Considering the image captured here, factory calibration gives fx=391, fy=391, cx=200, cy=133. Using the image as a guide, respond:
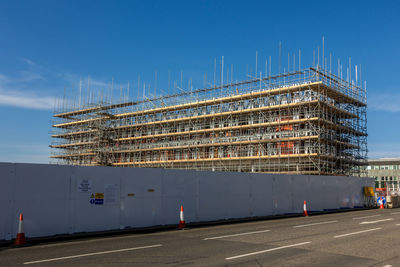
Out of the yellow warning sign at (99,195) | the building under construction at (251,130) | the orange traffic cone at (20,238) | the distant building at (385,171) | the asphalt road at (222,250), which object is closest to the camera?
the asphalt road at (222,250)

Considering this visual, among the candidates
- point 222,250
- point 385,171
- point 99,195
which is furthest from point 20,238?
point 385,171

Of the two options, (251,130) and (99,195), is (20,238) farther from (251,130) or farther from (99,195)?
(251,130)

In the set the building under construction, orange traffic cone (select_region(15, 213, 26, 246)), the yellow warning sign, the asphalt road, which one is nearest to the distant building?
the building under construction

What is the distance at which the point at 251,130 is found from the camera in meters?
48.0

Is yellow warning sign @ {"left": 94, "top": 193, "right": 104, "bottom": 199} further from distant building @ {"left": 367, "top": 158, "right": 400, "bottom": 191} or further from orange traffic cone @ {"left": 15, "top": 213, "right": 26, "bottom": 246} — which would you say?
distant building @ {"left": 367, "top": 158, "right": 400, "bottom": 191}

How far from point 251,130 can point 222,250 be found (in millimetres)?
38177

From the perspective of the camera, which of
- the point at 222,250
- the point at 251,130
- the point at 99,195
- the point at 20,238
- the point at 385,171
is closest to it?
the point at 222,250

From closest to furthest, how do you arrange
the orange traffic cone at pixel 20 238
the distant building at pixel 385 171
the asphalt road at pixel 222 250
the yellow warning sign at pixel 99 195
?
the asphalt road at pixel 222 250, the orange traffic cone at pixel 20 238, the yellow warning sign at pixel 99 195, the distant building at pixel 385 171

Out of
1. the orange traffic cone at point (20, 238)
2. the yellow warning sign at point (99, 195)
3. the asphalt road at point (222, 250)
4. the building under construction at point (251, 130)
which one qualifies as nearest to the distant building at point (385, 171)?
the building under construction at point (251, 130)

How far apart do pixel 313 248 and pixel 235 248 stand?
84.2 inches

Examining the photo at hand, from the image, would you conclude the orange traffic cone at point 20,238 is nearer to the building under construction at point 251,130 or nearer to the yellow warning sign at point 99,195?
the yellow warning sign at point 99,195

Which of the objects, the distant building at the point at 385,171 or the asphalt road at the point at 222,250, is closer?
the asphalt road at the point at 222,250

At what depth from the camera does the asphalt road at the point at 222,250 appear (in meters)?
8.88

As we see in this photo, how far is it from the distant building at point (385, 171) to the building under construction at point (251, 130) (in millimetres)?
33877
